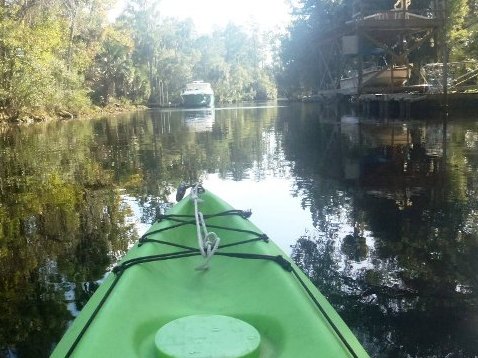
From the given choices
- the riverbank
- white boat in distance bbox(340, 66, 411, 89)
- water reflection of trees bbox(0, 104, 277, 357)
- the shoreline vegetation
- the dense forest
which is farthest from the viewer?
the riverbank

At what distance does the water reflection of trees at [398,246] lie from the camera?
3.98m

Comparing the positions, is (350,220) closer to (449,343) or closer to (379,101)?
(449,343)

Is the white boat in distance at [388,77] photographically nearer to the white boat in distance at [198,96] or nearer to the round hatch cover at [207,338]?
the round hatch cover at [207,338]

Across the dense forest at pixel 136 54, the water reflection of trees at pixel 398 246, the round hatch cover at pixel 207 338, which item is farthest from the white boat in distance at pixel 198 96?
the round hatch cover at pixel 207 338

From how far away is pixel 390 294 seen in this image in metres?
4.58

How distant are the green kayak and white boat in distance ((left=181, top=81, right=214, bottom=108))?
5165 centimetres

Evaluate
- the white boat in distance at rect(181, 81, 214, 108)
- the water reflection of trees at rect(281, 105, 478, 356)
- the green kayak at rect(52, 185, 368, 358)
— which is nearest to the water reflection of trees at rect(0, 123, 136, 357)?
the green kayak at rect(52, 185, 368, 358)

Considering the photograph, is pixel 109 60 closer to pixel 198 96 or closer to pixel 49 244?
pixel 198 96

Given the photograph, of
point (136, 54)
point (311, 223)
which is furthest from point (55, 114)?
point (311, 223)

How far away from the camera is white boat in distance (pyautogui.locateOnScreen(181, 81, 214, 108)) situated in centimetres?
Result: 5500

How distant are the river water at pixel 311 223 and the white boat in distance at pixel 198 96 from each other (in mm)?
40837

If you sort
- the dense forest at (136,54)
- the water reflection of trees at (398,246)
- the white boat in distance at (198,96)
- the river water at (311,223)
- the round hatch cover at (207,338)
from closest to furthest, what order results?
the round hatch cover at (207,338) < the water reflection of trees at (398,246) < the river water at (311,223) < the dense forest at (136,54) < the white boat in distance at (198,96)

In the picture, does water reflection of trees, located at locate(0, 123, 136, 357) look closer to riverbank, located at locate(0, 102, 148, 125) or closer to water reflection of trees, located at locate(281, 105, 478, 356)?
water reflection of trees, located at locate(281, 105, 478, 356)

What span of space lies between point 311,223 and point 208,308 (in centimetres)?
380
